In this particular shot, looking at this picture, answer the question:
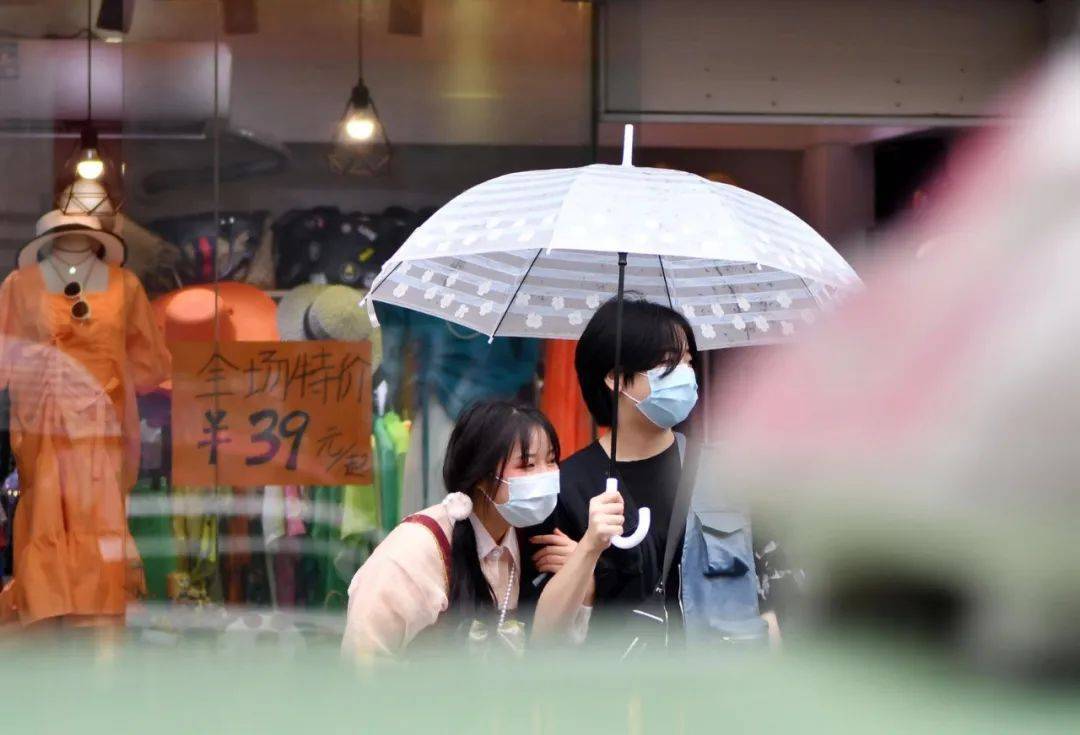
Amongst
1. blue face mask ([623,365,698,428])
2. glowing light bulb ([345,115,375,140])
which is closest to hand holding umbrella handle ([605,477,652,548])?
blue face mask ([623,365,698,428])

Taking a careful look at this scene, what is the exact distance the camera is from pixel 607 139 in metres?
6.01

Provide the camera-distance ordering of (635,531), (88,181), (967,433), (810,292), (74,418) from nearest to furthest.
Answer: (967,433) → (635,531) → (810,292) → (74,418) → (88,181)

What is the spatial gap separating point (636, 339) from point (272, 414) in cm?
272

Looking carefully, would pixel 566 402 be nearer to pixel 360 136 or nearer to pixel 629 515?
pixel 360 136

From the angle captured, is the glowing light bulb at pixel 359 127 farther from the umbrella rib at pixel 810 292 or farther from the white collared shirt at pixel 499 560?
→ the white collared shirt at pixel 499 560

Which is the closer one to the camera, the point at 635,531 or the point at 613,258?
the point at 635,531

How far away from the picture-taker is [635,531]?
3143mm

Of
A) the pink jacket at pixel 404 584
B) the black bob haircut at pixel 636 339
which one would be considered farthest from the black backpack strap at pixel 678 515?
the pink jacket at pixel 404 584

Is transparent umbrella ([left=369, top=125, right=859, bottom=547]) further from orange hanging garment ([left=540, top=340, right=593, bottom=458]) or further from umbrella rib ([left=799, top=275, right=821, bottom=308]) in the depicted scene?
orange hanging garment ([left=540, top=340, right=593, bottom=458])

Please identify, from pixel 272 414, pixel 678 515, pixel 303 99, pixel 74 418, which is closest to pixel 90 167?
pixel 303 99

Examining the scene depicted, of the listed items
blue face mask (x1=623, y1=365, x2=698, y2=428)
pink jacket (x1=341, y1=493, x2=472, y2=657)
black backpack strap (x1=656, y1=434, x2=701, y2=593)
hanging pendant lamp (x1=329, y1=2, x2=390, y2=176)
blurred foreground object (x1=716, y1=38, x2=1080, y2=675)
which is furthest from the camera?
hanging pendant lamp (x1=329, y1=2, x2=390, y2=176)

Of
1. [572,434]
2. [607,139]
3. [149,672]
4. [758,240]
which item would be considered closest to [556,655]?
[149,672]

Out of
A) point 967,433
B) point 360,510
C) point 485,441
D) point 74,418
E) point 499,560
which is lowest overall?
point 360,510

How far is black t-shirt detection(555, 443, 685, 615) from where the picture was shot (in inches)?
123
